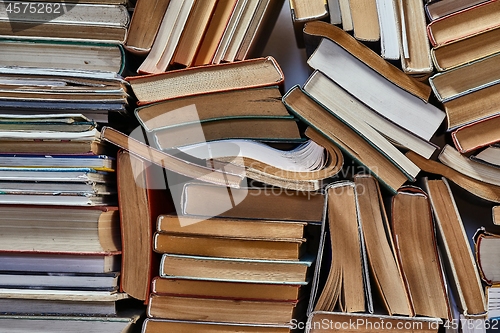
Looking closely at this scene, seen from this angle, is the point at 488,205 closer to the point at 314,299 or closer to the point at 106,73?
the point at 314,299

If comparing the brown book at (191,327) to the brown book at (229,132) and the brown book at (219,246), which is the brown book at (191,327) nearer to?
the brown book at (219,246)

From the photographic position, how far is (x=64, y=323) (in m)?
0.82

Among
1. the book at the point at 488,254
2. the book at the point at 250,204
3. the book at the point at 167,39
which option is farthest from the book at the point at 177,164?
the book at the point at 488,254

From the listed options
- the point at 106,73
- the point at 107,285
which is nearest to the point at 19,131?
the point at 106,73

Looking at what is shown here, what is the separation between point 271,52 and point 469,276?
586 mm

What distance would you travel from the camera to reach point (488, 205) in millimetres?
897

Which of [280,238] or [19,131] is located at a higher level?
[19,131]

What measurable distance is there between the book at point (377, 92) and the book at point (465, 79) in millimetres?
35

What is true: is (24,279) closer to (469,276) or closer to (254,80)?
(254,80)

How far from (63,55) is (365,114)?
54 centimetres

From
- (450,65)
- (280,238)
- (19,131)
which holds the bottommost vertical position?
(280,238)

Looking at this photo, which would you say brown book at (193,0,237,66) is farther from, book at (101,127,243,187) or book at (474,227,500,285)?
book at (474,227,500,285)

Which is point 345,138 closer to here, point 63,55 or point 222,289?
point 222,289

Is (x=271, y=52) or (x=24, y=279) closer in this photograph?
(x=24, y=279)
